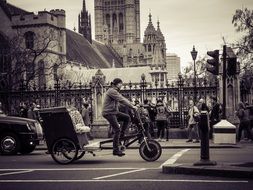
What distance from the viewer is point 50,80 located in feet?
200

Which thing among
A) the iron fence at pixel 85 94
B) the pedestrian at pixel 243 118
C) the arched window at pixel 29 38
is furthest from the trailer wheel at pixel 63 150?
the arched window at pixel 29 38

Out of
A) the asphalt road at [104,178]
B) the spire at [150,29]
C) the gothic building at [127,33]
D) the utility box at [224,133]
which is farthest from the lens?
the gothic building at [127,33]

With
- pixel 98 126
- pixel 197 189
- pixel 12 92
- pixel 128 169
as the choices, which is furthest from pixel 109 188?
pixel 12 92

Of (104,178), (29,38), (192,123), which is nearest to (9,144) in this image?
(104,178)

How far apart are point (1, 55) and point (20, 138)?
2622 centimetres

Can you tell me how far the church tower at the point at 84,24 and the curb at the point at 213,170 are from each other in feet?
326

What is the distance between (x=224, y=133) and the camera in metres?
17.8

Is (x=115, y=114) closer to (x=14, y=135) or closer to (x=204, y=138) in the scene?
(x=204, y=138)

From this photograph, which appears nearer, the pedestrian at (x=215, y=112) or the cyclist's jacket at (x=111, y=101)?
the cyclist's jacket at (x=111, y=101)

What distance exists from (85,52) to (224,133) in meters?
81.0

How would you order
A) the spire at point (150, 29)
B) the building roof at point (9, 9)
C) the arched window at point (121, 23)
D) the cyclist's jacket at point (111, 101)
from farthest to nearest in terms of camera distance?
1. the arched window at point (121, 23)
2. the spire at point (150, 29)
3. the building roof at point (9, 9)
4. the cyclist's jacket at point (111, 101)

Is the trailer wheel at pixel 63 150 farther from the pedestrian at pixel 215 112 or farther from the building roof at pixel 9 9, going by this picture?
the building roof at pixel 9 9

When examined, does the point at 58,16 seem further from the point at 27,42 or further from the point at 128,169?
the point at 128,169

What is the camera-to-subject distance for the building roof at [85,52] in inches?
3488
